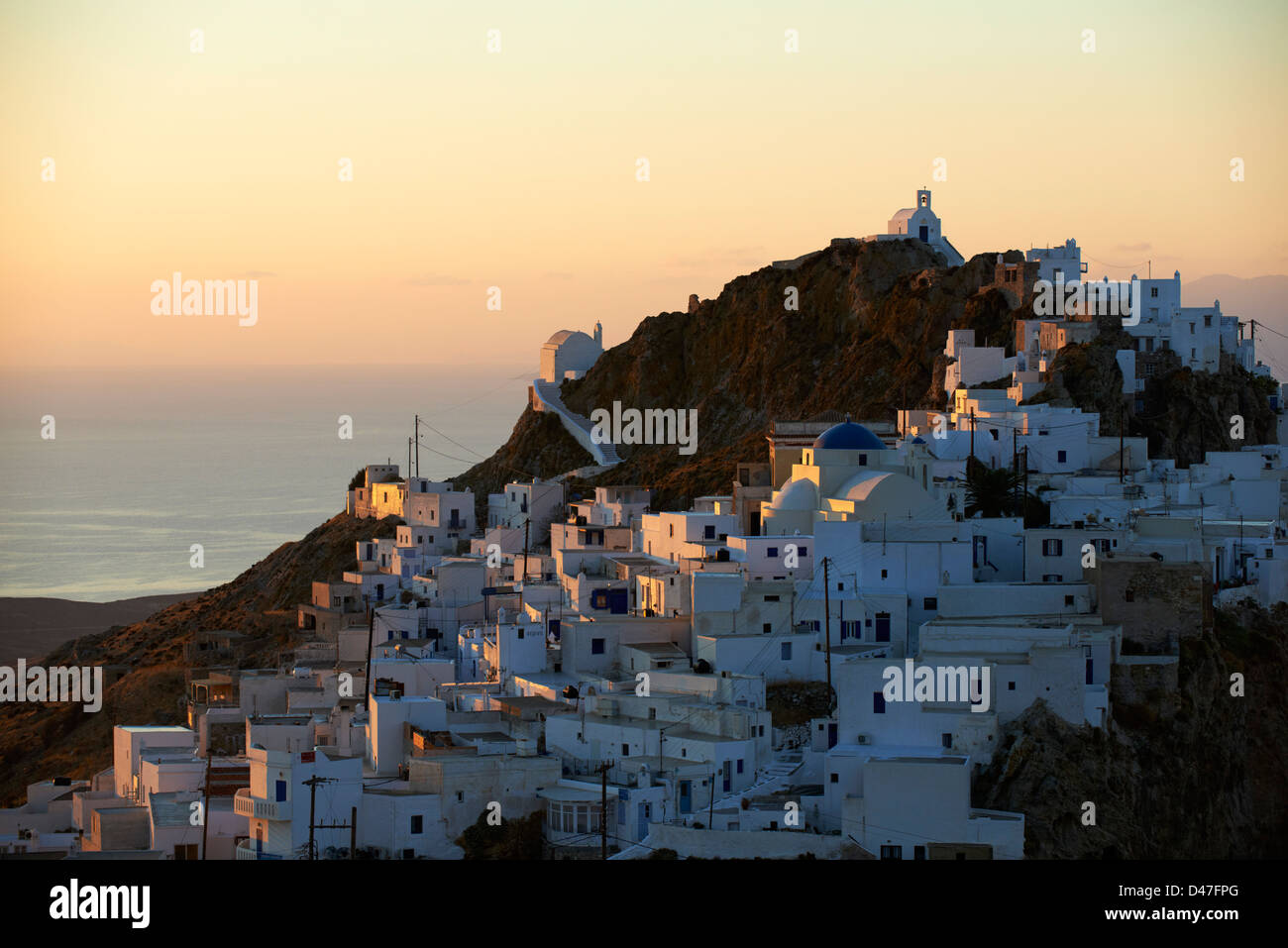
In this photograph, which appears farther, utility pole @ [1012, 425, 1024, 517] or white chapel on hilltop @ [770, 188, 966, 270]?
white chapel on hilltop @ [770, 188, 966, 270]

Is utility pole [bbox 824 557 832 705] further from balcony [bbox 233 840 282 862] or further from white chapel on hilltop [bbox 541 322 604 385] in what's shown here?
white chapel on hilltop [bbox 541 322 604 385]

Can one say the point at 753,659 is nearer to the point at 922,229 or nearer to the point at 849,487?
the point at 849,487

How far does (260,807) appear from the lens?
A: 22.9 metres

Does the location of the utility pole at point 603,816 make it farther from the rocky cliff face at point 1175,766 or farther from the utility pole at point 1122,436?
the utility pole at point 1122,436

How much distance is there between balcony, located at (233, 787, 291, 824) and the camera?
22547 mm

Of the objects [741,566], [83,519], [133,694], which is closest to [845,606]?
[741,566]

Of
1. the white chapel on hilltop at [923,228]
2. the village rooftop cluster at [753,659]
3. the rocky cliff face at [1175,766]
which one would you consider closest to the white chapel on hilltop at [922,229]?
the white chapel on hilltop at [923,228]

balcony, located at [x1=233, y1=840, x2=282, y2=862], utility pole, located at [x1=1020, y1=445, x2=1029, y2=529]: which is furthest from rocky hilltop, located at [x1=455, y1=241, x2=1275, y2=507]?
balcony, located at [x1=233, y1=840, x2=282, y2=862]

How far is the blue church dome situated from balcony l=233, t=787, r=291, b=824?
46.6ft

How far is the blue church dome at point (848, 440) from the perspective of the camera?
112ft

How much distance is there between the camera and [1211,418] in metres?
41.4
